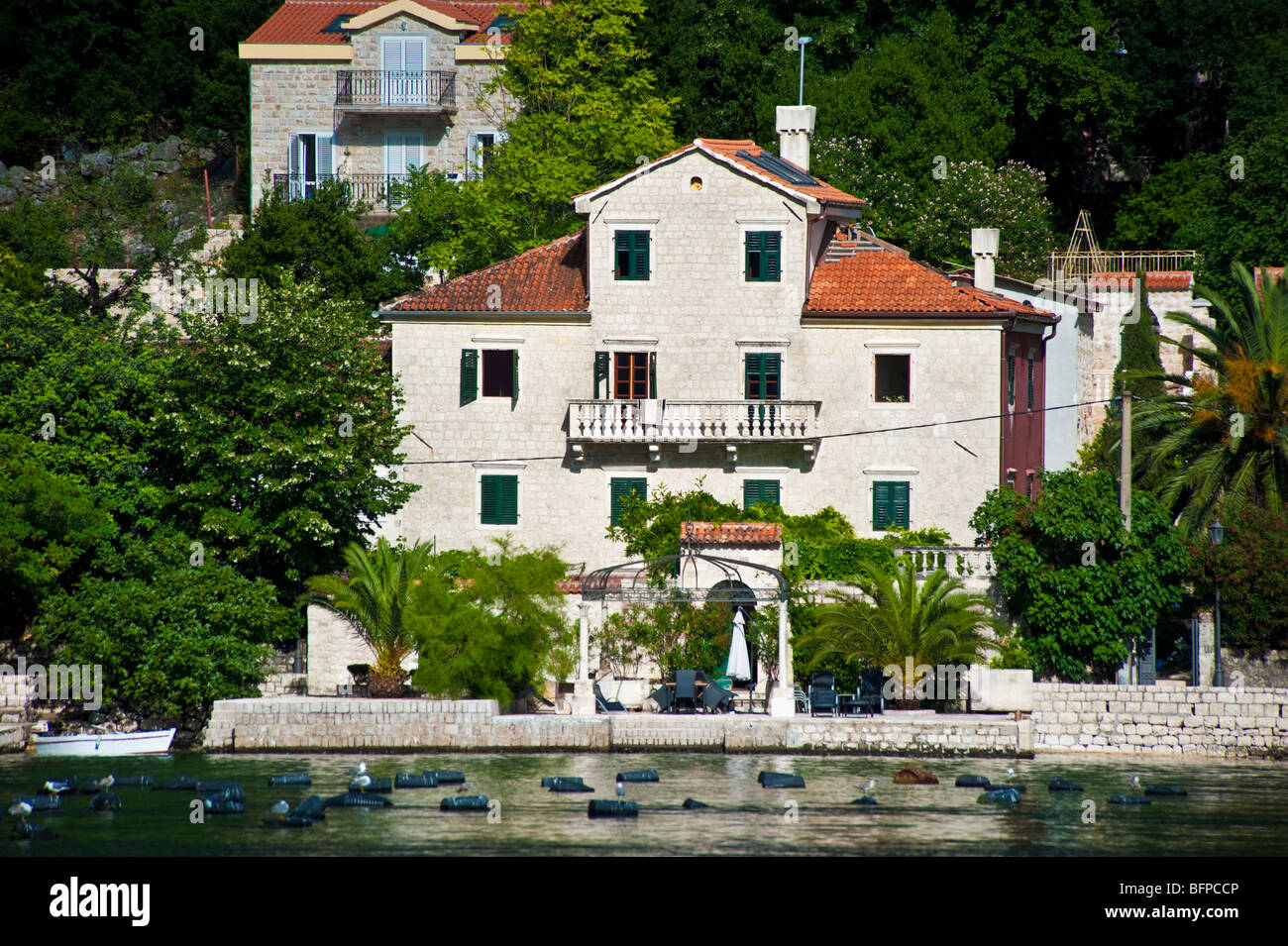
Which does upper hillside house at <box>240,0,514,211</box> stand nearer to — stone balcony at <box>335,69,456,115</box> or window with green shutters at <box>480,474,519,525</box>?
stone balcony at <box>335,69,456,115</box>

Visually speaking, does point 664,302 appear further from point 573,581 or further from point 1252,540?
point 1252,540

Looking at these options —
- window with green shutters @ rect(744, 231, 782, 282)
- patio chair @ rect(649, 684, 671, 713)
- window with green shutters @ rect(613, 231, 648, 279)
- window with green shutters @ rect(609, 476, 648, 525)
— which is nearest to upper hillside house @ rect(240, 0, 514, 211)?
window with green shutters @ rect(613, 231, 648, 279)

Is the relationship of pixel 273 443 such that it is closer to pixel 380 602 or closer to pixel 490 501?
pixel 380 602

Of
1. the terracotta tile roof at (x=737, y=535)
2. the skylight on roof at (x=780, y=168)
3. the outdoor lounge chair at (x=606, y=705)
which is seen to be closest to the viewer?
the outdoor lounge chair at (x=606, y=705)

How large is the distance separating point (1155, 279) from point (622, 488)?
19463mm

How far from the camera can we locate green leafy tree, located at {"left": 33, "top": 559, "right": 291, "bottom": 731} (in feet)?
128

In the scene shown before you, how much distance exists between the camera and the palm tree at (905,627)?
131 ft

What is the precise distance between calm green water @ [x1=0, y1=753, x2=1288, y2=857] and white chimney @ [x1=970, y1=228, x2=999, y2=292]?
17.1 m

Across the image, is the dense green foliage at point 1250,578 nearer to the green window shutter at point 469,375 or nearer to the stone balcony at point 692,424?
the stone balcony at point 692,424

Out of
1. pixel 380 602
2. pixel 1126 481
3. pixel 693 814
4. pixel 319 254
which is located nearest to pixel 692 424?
pixel 380 602

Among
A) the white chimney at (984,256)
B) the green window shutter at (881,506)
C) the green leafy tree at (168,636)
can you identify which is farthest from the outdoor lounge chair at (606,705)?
the white chimney at (984,256)

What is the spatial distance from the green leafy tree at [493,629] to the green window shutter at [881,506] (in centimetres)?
939
